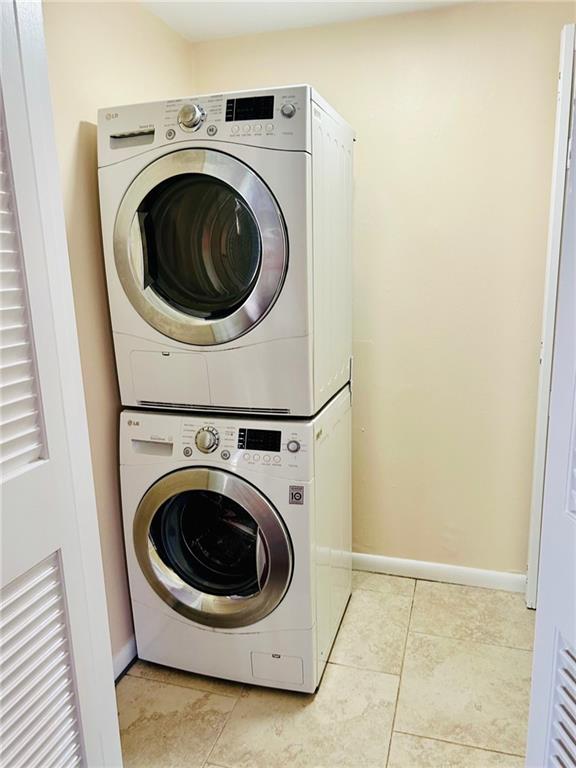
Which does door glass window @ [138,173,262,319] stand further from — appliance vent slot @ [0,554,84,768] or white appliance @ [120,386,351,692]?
appliance vent slot @ [0,554,84,768]

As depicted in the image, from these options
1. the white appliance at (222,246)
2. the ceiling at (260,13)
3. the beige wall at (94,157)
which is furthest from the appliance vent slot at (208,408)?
→ the ceiling at (260,13)

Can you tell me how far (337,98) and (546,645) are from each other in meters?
1.98

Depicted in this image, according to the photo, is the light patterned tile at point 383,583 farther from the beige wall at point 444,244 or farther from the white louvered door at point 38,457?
the white louvered door at point 38,457

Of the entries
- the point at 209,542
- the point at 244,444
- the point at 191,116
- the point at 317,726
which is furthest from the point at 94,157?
the point at 317,726

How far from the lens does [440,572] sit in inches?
96.3

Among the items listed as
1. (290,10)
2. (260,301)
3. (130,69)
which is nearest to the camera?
(260,301)

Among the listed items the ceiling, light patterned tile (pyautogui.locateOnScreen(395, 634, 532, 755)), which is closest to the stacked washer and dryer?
light patterned tile (pyautogui.locateOnScreen(395, 634, 532, 755))

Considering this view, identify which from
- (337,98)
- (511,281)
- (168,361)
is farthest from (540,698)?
(337,98)

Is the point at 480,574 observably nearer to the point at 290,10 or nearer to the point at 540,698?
the point at 540,698

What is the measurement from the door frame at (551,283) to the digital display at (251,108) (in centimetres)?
103

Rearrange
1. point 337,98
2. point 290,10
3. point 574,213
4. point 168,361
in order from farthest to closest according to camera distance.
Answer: point 337,98
point 290,10
point 168,361
point 574,213

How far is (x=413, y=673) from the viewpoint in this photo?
6.31ft

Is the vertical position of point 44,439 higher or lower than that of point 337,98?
lower

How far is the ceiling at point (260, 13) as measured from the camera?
1958 mm
